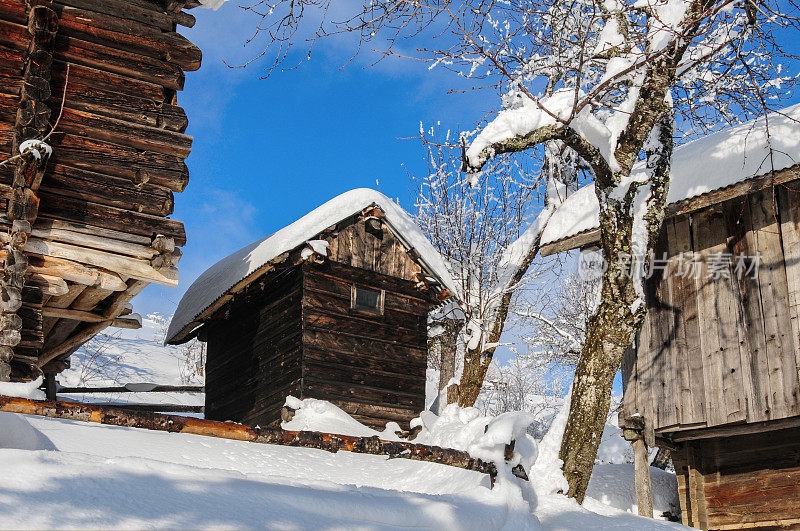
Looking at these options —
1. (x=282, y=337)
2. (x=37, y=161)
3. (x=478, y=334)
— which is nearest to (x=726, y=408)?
(x=478, y=334)

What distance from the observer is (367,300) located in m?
13.3

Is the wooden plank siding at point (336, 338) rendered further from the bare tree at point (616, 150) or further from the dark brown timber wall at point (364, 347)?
the bare tree at point (616, 150)

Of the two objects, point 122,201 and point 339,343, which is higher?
point 122,201

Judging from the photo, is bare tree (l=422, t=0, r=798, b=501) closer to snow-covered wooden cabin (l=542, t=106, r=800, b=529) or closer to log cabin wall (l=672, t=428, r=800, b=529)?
snow-covered wooden cabin (l=542, t=106, r=800, b=529)

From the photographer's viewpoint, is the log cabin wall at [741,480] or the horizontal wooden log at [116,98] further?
the log cabin wall at [741,480]

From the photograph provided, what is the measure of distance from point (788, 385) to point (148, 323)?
47433mm

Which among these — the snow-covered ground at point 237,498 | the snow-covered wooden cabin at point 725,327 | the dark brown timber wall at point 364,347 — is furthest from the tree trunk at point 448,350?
the snow-covered ground at point 237,498

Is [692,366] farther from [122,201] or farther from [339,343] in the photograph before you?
[122,201]

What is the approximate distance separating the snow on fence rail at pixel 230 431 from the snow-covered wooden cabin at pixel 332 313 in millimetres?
8113

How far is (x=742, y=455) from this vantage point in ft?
36.3

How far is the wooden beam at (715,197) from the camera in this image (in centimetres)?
868

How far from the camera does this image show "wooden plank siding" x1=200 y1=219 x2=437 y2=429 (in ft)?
40.2

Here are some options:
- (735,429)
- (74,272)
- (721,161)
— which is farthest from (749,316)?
(74,272)

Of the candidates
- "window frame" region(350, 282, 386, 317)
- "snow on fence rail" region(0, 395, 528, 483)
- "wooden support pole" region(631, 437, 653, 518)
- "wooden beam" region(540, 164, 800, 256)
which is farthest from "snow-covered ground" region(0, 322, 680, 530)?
"window frame" region(350, 282, 386, 317)
